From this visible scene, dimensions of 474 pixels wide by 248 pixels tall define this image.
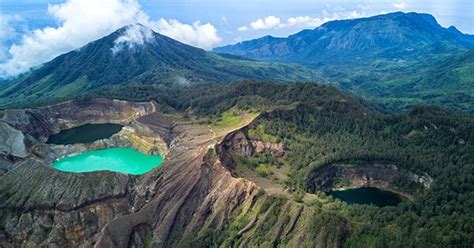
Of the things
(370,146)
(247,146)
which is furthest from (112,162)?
(370,146)

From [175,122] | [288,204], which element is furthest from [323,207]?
[175,122]

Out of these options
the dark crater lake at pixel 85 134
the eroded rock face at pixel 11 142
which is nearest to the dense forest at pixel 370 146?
the dark crater lake at pixel 85 134

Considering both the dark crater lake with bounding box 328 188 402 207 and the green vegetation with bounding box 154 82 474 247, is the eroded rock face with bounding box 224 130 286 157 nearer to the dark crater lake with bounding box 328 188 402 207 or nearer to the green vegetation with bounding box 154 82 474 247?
the green vegetation with bounding box 154 82 474 247

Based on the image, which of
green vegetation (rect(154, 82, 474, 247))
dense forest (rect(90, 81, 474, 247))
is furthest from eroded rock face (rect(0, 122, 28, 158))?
green vegetation (rect(154, 82, 474, 247))

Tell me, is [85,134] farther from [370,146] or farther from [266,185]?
[370,146]

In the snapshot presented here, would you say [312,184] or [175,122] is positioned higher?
[175,122]

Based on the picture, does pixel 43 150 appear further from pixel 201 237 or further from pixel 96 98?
pixel 201 237
